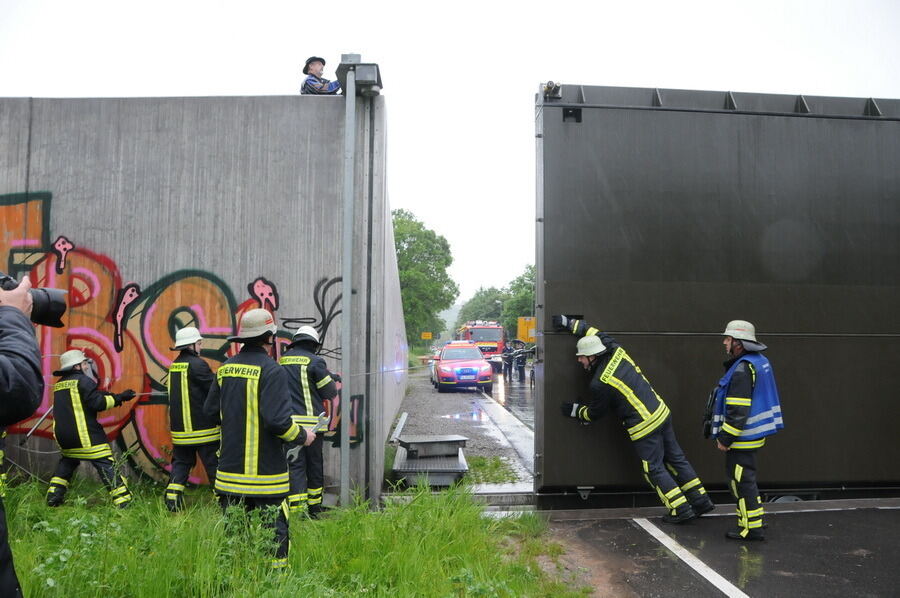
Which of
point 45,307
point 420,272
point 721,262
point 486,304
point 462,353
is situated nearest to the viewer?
point 45,307

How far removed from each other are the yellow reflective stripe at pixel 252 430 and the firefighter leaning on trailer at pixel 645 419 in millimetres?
3239

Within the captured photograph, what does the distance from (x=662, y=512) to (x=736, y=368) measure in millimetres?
1859

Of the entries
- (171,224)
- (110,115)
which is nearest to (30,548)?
(171,224)

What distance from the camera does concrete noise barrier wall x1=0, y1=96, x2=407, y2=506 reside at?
6.02 meters

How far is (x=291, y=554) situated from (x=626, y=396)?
3.34 metres

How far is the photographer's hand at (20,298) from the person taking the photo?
7.41 feet

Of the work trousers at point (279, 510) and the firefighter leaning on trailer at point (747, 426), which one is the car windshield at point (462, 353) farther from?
the work trousers at point (279, 510)

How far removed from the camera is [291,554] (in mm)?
3895

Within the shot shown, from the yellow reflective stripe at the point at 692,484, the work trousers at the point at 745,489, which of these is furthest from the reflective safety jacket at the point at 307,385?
the work trousers at the point at 745,489

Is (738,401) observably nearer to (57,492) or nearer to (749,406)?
(749,406)

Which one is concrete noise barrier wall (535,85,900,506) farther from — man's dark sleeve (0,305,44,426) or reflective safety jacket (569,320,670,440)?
man's dark sleeve (0,305,44,426)

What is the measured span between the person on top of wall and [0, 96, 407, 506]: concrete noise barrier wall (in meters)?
0.32

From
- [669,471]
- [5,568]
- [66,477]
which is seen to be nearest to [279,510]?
[5,568]

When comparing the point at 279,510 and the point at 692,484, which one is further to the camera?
the point at 692,484
